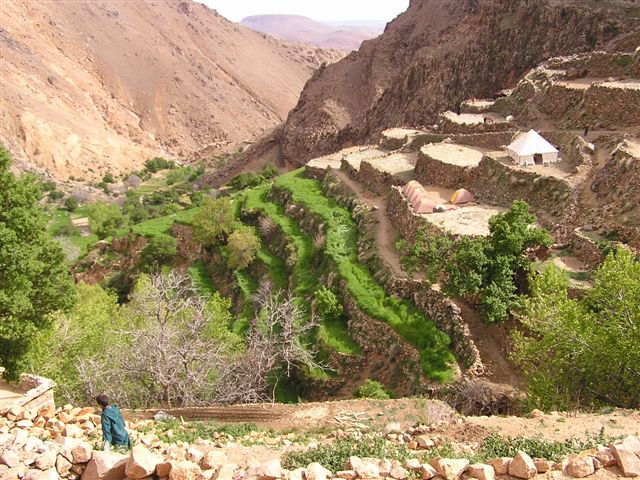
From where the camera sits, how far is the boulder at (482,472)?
7095 millimetres

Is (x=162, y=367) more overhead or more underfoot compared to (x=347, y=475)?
more underfoot

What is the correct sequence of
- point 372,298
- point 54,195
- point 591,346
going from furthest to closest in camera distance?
point 54,195
point 372,298
point 591,346

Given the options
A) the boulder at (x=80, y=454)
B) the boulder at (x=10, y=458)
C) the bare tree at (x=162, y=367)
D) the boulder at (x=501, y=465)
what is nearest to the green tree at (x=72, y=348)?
the bare tree at (x=162, y=367)

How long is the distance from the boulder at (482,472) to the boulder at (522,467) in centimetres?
26

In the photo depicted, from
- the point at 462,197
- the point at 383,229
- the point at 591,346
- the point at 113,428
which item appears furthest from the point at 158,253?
the point at 591,346

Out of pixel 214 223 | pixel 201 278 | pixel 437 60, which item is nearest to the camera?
pixel 201 278

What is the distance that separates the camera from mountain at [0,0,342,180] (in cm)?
7681

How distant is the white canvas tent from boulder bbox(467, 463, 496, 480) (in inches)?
699

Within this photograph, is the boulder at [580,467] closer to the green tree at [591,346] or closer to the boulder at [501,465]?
the boulder at [501,465]

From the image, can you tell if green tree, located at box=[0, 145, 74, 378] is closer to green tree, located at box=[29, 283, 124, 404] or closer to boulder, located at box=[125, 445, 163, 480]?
green tree, located at box=[29, 283, 124, 404]

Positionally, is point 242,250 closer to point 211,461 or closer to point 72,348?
point 72,348

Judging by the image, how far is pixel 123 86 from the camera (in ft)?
337

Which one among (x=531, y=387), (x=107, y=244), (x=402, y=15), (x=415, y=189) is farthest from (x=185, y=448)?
(x=402, y=15)

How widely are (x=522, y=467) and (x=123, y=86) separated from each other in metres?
107
